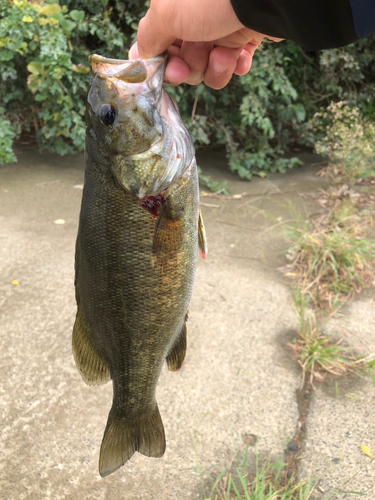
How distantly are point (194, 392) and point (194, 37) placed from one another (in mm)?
1963

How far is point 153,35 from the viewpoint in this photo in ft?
4.37

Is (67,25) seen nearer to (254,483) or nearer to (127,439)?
(127,439)

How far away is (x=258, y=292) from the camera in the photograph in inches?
138

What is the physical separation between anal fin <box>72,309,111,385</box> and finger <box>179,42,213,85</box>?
0.97m

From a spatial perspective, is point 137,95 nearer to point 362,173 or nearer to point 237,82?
point 362,173

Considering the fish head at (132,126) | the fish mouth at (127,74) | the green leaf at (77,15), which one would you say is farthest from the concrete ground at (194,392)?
the green leaf at (77,15)

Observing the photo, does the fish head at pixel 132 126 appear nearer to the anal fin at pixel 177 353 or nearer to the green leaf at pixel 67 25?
the anal fin at pixel 177 353

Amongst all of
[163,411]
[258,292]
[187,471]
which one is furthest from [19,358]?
[258,292]

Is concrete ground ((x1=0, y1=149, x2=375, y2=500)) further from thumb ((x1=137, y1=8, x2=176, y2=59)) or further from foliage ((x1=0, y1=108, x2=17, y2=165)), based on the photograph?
thumb ((x1=137, y1=8, x2=176, y2=59))

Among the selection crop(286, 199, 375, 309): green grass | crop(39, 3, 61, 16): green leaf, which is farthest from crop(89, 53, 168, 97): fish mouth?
crop(39, 3, 61, 16): green leaf

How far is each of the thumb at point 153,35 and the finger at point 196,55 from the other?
0.25 m

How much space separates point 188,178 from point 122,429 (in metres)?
0.90

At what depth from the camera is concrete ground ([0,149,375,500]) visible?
2.17m

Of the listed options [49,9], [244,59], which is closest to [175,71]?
→ [244,59]
